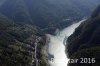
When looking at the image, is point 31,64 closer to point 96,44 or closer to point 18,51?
point 18,51

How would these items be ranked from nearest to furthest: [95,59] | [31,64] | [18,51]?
[95,59], [31,64], [18,51]

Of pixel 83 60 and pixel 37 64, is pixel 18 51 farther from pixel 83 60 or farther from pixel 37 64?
pixel 83 60

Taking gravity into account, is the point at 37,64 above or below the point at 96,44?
below

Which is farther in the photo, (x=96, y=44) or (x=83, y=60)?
(x=96, y=44)

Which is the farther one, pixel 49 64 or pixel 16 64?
pixel 49 64

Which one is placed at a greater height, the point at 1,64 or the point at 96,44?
the point at 96,44

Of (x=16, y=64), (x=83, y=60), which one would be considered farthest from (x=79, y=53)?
(x=16, y=64)

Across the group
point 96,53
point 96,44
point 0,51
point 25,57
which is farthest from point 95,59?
point 0,51

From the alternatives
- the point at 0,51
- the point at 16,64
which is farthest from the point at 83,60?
the point at 0,51

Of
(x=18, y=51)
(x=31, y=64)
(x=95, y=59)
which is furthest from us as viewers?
(x=18, y=51)
